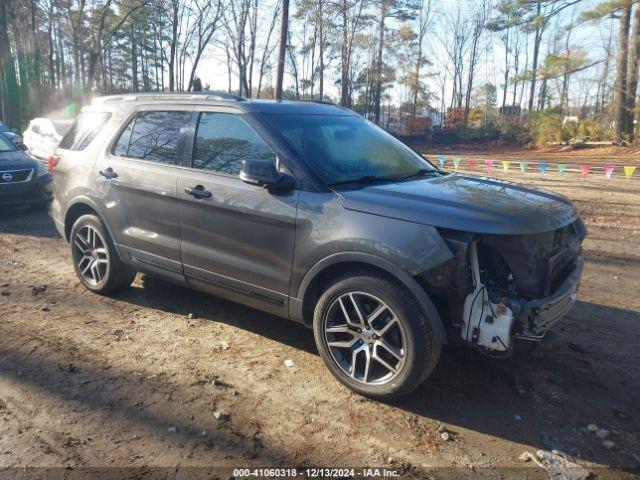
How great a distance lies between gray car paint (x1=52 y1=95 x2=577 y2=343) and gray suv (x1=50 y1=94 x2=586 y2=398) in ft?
0.04

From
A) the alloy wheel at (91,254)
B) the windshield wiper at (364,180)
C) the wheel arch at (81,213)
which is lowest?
the alloy wheel at (91,254)

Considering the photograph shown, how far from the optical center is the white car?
48.4ft

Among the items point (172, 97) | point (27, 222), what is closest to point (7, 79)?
point (27, 222)

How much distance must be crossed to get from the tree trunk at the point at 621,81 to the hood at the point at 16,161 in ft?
96.0

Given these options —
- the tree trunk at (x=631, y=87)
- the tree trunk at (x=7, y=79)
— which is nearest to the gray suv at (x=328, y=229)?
the tree trunk at (x=7, y=79)

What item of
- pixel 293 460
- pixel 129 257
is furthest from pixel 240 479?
pixel 129 257

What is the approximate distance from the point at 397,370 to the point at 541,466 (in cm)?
92

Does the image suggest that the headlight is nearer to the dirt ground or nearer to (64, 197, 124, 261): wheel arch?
(64, 197, 124, 261): wheel arch

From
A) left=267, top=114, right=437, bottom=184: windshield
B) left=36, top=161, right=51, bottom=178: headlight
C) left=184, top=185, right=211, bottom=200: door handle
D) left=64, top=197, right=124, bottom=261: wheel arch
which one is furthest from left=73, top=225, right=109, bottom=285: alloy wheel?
left=36, top=161, right=51, bottom=178: headlight

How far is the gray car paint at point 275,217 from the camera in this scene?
313 cm

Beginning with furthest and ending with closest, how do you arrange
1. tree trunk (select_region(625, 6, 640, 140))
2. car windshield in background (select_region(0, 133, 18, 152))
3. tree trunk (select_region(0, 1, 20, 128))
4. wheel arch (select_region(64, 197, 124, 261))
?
1. tree trunk (select_region(625, 6, 640, 140))
2. tree trunk (select_region(0, 1, 20, 128))
3. car windshield in background (select_region(0, 133, 18, 152))
4. wheel arch (select_region(64, 197, 124, 261))

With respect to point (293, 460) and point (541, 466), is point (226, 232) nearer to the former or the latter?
point (293, 460)

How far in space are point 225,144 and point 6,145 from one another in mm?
7299

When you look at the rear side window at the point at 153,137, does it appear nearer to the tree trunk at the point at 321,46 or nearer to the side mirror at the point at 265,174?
the side mirror at the point at 265,174
